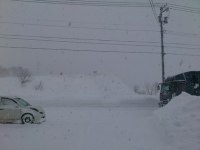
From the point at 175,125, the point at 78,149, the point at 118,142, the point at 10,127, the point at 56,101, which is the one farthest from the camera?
the point at 56,101

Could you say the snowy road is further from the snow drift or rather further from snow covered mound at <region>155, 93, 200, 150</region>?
the snow drift

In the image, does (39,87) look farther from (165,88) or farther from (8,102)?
(8,102)

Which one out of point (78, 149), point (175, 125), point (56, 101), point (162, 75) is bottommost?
point (78, 149)

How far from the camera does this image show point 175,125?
496 inches

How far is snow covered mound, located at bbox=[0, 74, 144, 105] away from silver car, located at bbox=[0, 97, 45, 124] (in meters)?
18.9

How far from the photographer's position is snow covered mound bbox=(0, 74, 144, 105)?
41.8m

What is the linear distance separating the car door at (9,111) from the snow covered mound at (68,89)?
18.9m

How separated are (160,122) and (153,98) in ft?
87.9

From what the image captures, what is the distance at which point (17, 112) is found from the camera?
18203 millimetres

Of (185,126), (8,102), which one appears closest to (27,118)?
(8,102)

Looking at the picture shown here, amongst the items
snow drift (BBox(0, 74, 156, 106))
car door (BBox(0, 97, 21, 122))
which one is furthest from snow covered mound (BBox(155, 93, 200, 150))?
snow drift (BBox(0, 74, 156, 106))

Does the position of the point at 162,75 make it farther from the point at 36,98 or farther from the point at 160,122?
the point at 160,122

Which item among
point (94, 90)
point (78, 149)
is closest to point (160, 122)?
point (78, 149)

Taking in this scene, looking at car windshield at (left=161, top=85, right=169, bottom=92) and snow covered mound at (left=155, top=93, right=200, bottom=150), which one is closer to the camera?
snow covered mound at (left=155, top=93, right=200, bottom=150)
